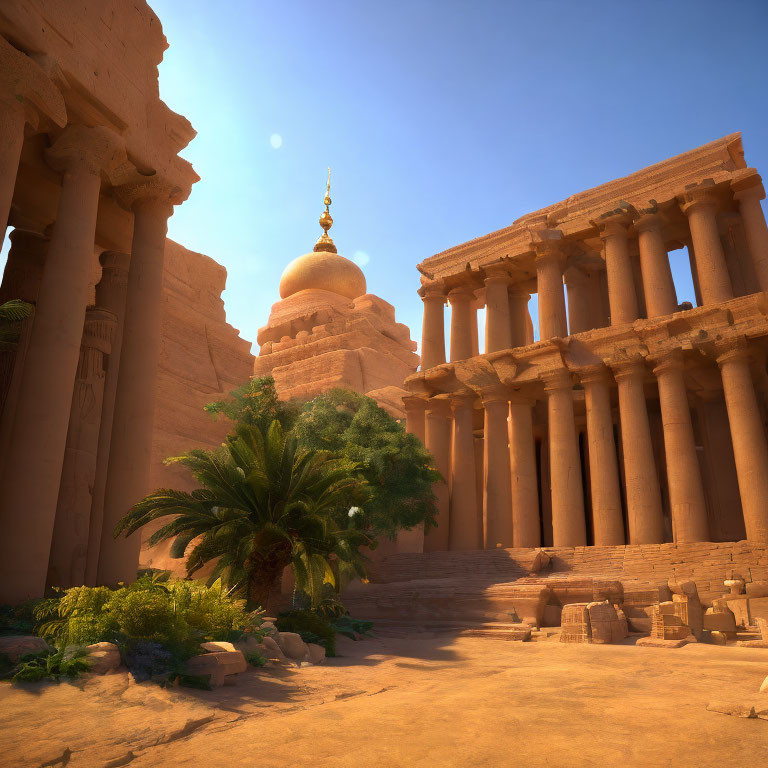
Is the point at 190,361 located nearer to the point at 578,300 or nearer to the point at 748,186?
the point at 578,300

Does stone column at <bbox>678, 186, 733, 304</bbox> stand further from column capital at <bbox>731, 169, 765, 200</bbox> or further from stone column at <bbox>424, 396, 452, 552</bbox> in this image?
stone column at <bbox>424, 396, 452, 552</bbox>

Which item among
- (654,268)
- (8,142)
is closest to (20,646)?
(8,142)

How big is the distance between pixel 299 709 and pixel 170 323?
109ft

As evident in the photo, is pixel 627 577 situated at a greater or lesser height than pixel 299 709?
greater

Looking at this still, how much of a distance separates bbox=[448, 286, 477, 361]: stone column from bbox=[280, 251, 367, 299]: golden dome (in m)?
26.4

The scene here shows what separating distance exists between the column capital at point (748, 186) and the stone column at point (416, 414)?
50.5 ft

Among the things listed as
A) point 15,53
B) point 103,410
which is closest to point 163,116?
point 15,53

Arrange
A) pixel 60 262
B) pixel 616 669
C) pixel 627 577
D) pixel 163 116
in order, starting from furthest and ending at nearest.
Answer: pixel 627 577 < pixel 163 116 < pixel 60 262 < pixel 616 669

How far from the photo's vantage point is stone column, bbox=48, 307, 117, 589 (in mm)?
13219

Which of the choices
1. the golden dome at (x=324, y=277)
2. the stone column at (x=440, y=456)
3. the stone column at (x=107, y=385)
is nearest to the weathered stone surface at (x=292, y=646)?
the stone column at (x=107, y=385)

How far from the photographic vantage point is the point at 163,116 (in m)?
16.3

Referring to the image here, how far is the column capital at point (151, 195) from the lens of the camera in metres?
15.9

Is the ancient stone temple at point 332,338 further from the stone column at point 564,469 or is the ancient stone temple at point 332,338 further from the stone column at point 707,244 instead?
the stone column at point 707,244

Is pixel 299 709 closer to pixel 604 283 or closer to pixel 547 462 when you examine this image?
pixel 547 462
